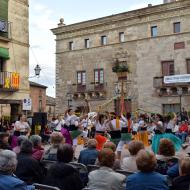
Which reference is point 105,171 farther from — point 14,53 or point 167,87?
point 167,87

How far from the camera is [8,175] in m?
4.85

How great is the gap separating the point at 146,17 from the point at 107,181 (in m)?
31.1

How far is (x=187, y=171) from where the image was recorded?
502 centimetres

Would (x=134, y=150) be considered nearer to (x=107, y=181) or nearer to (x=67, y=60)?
(x=107, y=181)

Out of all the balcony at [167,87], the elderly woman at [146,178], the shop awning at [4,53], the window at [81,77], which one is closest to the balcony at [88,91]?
the window at [81,77]

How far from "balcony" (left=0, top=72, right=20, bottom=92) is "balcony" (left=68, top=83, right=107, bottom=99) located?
1358cm

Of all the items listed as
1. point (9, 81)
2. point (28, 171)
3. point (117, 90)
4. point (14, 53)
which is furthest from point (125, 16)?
point (28, 171)

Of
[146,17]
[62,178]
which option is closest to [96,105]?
[146,17]

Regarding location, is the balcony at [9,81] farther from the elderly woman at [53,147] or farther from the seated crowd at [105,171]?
the seated crowd at [105,171]

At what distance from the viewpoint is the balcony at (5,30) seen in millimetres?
23891

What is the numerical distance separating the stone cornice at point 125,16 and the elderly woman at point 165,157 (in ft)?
92.2

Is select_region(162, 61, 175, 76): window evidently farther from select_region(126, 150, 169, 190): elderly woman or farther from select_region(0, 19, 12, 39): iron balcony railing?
select_region(126, 150, 169, 190): elderly woman

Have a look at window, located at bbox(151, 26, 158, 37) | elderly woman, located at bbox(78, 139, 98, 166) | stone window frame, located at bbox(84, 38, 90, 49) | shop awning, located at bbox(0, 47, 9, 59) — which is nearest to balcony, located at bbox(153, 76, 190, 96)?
window, located at bbox(151, 26, 158, 37)

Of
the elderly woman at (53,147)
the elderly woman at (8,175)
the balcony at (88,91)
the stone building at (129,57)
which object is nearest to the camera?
the elderly woman at (8,175)
